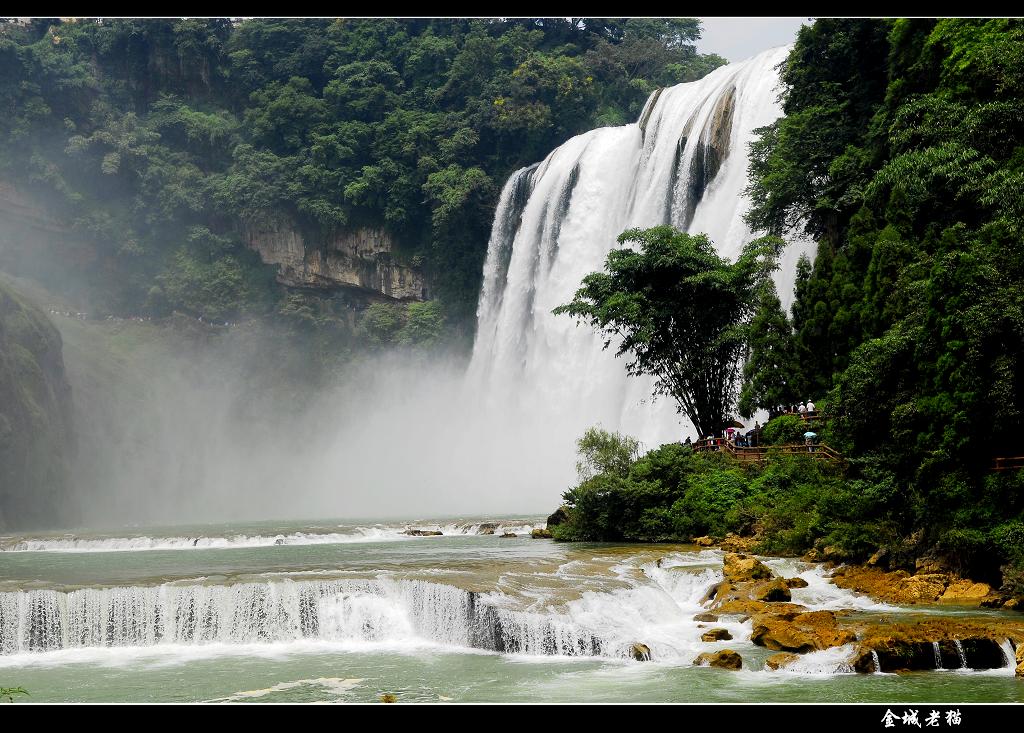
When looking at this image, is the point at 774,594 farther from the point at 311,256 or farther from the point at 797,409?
the point at 311,256

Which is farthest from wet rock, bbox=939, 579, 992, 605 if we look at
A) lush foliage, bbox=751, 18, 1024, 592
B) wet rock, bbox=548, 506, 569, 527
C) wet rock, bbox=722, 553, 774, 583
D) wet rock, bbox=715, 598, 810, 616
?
wet rock, bbox=548, 506, 569, 527

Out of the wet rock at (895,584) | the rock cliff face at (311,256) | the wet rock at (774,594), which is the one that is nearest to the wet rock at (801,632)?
the wet rock at (774,594)

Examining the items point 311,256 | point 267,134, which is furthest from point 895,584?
point 267,134

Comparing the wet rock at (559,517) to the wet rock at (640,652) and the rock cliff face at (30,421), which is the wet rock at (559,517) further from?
the rock cliff face at (30,421)

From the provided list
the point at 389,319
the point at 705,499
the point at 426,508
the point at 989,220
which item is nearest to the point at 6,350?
the point at 426,508

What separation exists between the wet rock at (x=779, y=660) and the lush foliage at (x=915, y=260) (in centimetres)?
454

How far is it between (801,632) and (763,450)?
10692 mm

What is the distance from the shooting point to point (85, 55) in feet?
197

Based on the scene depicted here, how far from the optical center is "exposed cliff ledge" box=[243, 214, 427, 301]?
5606cm

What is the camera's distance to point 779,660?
514 inches

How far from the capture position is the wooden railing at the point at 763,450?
22250mm

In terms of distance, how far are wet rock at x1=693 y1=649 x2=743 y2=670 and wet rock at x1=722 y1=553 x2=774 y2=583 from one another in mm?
4237
